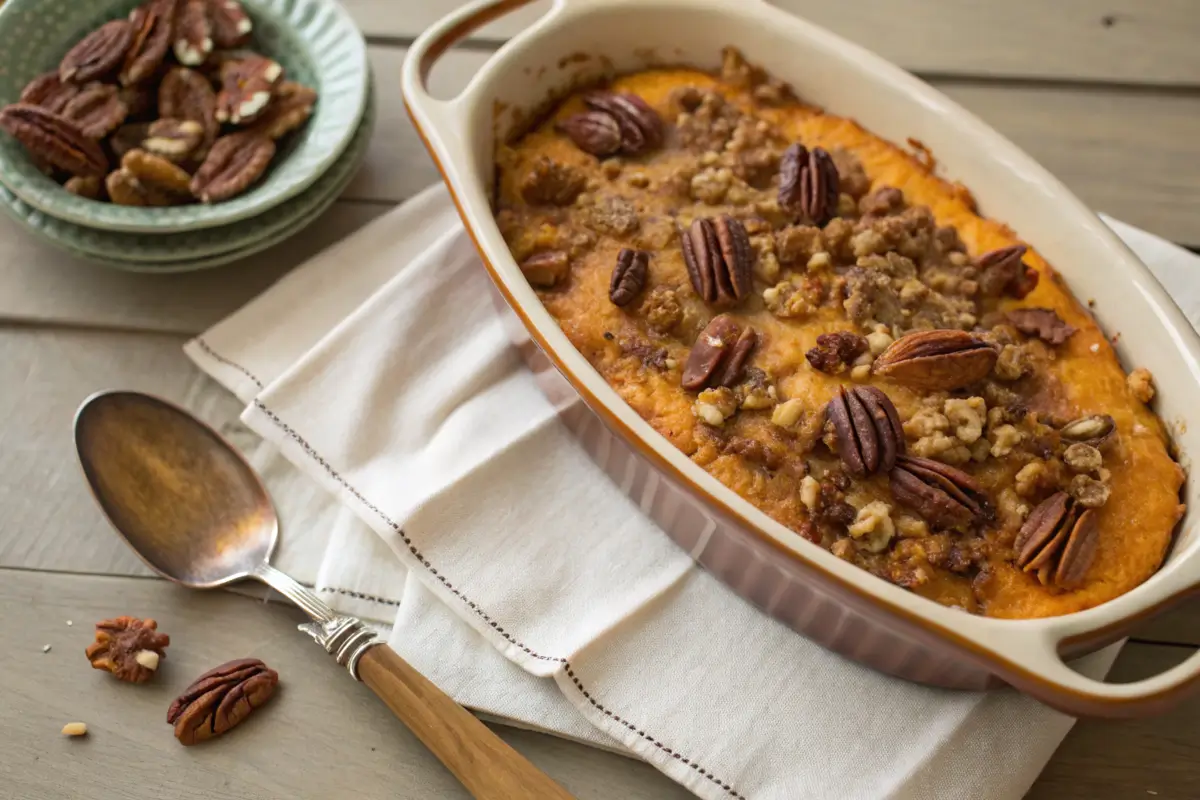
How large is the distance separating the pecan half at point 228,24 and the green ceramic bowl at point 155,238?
0.30 m

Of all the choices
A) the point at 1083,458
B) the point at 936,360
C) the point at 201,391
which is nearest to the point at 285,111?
the point at 201,391

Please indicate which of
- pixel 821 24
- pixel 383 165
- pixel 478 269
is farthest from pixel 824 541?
pixel 821 24

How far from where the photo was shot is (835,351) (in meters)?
1.24

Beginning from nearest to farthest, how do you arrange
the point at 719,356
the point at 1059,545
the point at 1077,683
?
the point at 1077,683 < the point at 1059,545 < the point at 719,356

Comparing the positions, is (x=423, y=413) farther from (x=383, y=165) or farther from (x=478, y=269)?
(x=383, y=165)

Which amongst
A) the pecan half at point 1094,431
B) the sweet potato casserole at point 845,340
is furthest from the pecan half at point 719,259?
the pecan half at point 1094,431

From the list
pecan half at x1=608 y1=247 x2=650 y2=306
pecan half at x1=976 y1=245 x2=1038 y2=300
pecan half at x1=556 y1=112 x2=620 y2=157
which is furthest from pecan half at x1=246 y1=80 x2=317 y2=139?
pecan half at x1=976 y1=245 x2=1038 y2=300

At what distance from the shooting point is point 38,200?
1447 mm

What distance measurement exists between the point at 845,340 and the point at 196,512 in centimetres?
87

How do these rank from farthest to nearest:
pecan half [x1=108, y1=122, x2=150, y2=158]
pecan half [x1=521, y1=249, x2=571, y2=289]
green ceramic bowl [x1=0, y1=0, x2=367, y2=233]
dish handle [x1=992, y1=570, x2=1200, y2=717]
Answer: pecan half [x1=108, y1=122, x2=150, y2=158] → green ceramic bowl [x1=0, y1=0, x2=367, y2=233] → pecan half [x1=521, y1=249, x2=571, y2=289] → dish handle [x1=992, y1=570, x2=1200, y2=717]

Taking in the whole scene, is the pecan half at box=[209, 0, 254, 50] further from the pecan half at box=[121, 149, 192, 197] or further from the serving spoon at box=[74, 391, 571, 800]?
the serving spoon at box=[74, 391, 571, 800]

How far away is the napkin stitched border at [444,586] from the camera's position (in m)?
1.20

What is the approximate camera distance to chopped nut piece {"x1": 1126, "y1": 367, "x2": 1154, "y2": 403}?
49.5 inches

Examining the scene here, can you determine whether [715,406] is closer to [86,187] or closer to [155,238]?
[155,238]
